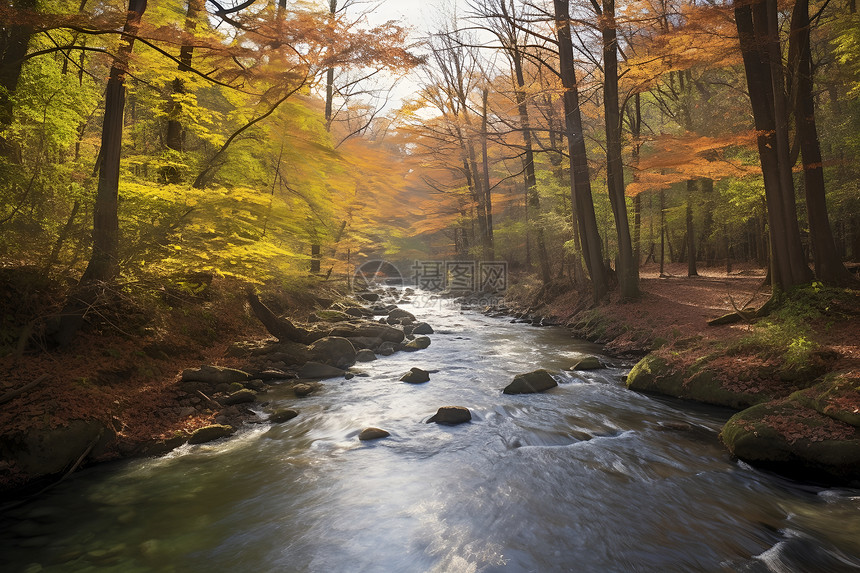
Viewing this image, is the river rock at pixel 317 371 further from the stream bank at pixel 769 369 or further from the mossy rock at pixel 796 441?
the mossy rock at pixel 796 441

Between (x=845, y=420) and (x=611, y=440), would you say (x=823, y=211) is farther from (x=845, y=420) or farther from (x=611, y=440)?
(x=611, y=440)

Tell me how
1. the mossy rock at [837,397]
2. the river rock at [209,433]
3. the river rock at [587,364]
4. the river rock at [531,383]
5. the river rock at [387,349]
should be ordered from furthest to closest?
the river rock at [387,349]
the river rock at [587,364]
the river rock at [531,383]
the river rock at [209,433]
the mossy rock at [837,397]

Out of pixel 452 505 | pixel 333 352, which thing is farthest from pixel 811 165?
pixel 333 352

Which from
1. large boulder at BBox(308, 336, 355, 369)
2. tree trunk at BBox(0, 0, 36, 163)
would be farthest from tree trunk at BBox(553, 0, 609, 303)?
tree trunk at BBox(0, 0, 36, 163)

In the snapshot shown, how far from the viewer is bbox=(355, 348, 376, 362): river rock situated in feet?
37.7

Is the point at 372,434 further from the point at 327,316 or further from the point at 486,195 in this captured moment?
the point at 486,195

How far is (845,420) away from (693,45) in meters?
9.18

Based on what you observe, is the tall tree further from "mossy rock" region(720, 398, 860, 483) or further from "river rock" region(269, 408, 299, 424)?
"river rock" region(269, 408, 299, 424)

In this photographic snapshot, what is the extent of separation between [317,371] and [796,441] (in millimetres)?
8523

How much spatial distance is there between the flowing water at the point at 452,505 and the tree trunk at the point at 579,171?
27.9ft

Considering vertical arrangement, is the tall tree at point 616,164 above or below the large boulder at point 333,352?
above

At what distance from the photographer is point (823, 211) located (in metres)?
9.12

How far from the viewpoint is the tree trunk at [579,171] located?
1377 centimetres

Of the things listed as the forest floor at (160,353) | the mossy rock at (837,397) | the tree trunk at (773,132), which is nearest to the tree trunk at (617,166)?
the forest floor at (160,353)
